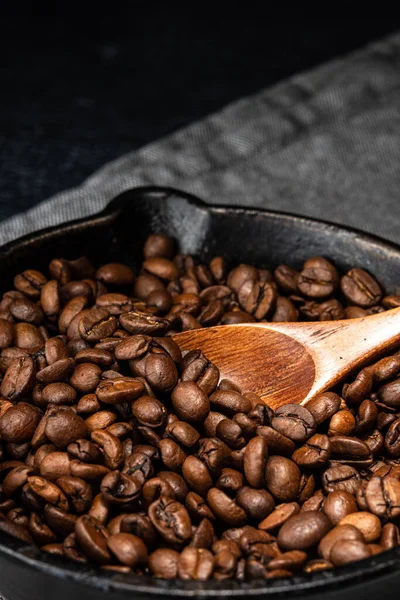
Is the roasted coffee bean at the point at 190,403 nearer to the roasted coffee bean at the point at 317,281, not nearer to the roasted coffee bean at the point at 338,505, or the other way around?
the roasted coffee bean at the point at 338,505

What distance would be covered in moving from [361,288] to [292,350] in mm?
322

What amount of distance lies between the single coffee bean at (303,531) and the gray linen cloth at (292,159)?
1.62 metres

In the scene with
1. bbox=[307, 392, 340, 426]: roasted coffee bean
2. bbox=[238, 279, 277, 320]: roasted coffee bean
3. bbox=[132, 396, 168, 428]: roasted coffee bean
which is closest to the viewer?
bbox=[132, 396, 168, 428]: roasted coffee bean

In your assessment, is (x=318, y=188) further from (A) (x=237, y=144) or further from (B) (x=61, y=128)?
(B) (x=61, y=128)

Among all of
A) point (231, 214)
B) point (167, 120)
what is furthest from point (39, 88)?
point (231, 214)

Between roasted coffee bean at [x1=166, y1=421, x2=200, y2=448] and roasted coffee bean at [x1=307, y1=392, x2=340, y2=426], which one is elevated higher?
roasted coffee bean at [x1=166, y1=421, x2=200, y2=448]

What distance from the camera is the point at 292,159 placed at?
131 inches

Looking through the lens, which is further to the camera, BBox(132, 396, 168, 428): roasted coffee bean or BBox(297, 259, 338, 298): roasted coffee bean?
BBox(297, 259, 338, 298): roasted coffee bean

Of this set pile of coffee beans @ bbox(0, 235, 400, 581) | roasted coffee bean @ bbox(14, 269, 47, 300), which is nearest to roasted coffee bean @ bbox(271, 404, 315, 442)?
pile of coffee beans @ bbox(0, 235, 400, 581)

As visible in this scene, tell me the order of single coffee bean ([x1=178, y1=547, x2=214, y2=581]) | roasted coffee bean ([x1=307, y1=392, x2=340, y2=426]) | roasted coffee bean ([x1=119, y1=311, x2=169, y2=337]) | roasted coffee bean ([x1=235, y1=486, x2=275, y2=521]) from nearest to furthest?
single coffee bean ([x1=178, y1=547, x2=214, y2=581])
roasted coffee bean ([x1=235, y1=486, x2=275, y2=521])
roasted coffee bean ([x1=307, y1=392, x2=340, y2=426])
roasted coffee bean ([x1=119, y1=311, x2=169, y2=337])

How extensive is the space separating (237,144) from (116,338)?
1672mm

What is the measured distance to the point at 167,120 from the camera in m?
3.78

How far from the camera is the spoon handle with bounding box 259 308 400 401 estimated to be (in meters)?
1.94

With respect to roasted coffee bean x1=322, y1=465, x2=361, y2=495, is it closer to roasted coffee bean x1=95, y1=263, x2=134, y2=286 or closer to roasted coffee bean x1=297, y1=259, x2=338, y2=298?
roasted coffee bean x1=297, y1=259, x2=338, y2=298
